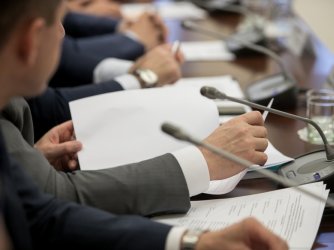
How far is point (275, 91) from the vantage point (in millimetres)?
1495

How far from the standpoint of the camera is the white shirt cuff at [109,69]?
5.60ft

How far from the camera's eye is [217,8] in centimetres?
264

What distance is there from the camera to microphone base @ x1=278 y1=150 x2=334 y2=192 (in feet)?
3.37

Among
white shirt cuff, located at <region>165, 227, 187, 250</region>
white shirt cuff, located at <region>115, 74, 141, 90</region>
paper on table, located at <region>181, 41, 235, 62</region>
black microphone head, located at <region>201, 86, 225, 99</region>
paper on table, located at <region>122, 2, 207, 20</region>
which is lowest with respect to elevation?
paper on table, located at <region>122, 2, 207, 20</region>

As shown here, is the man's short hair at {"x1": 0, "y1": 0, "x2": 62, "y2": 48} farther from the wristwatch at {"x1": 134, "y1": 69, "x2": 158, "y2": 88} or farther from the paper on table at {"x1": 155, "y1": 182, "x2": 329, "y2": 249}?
the wristwatch at {"x1": 134, "y1": 69, "x2": 158, "y2": 88}

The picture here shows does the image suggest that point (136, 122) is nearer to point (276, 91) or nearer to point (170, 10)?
point (276, 91)

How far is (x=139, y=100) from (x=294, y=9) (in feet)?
3.30

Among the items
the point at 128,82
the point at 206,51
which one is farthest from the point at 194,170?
the point at 206,51

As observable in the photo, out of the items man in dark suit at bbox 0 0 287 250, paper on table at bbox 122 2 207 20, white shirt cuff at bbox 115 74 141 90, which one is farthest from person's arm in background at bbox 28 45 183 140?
paper on table at bbox 122 2 207 20

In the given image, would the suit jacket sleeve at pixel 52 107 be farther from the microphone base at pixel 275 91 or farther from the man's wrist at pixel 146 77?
the microphone base at pixel 275 91

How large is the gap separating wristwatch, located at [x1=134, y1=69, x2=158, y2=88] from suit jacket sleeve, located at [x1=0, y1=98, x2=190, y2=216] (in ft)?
1.70

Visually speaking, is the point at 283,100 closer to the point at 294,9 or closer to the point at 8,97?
the point at 294,9

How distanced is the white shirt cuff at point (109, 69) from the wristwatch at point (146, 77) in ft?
0.46

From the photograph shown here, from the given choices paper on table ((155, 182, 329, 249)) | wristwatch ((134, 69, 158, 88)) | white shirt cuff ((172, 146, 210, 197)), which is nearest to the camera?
paper on table ((155, 182, 329, 249))
